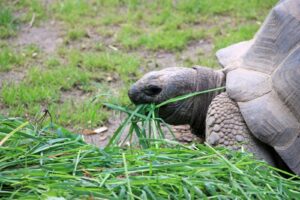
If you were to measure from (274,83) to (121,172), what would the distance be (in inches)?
50.7

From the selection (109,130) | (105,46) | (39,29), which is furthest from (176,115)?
(39,29)

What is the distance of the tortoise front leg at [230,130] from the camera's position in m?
3.54

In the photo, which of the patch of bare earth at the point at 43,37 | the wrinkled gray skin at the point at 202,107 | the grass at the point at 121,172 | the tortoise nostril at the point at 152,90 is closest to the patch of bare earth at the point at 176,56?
the patch of bare earth at the point at 43,37

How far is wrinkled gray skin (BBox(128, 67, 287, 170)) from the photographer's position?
141 inches

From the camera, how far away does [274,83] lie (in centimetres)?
354

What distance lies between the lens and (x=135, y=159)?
2.72 m

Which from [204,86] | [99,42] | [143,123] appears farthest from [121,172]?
[99,42]

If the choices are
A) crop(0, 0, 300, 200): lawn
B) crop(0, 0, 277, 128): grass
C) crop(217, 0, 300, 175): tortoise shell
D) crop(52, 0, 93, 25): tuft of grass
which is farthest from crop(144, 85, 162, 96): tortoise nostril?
crop(52, 0, 93, 25): tuft of grass

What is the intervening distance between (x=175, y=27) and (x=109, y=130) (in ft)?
6.42

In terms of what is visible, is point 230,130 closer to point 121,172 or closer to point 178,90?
point 178,90

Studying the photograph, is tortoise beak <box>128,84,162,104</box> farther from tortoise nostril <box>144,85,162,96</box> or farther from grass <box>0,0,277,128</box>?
grass <box>0,0,277,128</box>

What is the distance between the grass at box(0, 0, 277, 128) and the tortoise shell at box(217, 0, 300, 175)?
1429 mm

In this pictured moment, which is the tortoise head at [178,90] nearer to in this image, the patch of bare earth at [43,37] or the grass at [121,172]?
the grass at [121,172]

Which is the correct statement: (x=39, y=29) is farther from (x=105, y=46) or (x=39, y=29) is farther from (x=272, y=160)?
(x=272, y=160)
